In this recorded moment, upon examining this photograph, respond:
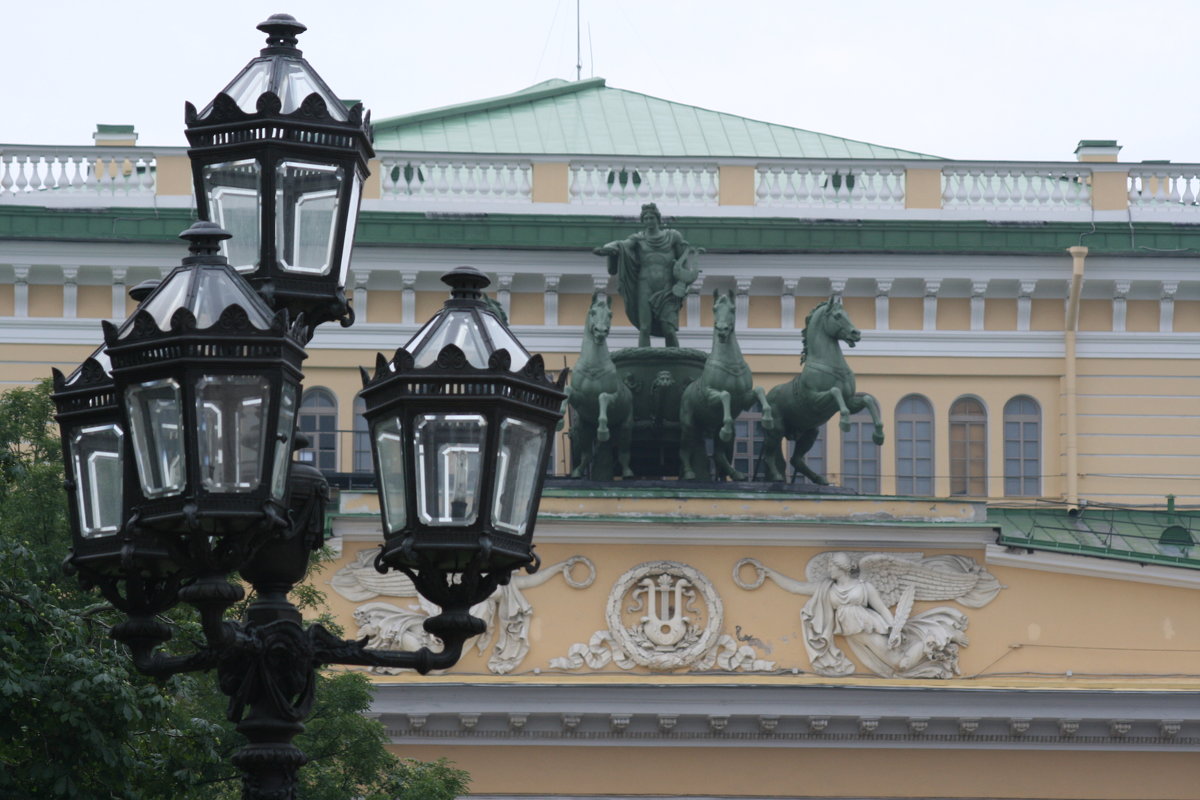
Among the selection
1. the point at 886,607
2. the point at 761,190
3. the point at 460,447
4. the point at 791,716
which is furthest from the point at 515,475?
the point at 761,190

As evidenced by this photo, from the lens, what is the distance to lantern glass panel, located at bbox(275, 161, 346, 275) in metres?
11.8

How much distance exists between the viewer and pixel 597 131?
1831 inches

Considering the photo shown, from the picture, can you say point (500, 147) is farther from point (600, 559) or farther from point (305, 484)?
point (305, 484)

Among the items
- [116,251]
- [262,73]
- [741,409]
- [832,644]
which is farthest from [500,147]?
[262,73]

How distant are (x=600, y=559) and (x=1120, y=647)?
667 centimetres

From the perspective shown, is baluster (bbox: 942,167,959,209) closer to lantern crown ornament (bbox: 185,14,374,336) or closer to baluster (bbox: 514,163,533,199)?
baluster (bbox: 514,163,533,199)

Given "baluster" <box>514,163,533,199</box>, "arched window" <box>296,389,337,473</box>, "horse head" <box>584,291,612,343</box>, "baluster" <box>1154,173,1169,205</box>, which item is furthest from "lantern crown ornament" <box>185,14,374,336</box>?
"baluster" <box>1154,173,1169,205</box>

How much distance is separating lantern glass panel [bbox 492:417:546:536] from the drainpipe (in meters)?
30.5

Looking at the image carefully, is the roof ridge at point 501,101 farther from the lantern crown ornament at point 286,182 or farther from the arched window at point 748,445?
the lantern crown ornament at point 286,182

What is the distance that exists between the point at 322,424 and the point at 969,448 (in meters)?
9.89

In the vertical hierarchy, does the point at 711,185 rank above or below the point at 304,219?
above

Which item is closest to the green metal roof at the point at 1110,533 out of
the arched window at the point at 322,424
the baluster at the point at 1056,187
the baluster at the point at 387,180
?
the baluster at the point at 1056,187

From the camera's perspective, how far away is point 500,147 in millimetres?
45438

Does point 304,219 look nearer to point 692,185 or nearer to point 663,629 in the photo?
point 663,629
